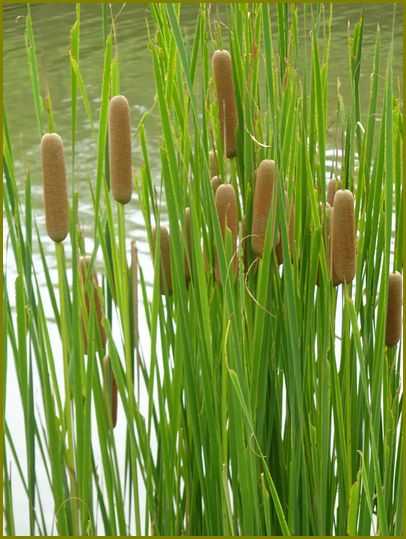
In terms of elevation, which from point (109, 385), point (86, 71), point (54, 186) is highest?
point (54, 186)

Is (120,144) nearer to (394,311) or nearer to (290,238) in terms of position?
(290,238)

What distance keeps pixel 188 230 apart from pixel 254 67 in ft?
0.58

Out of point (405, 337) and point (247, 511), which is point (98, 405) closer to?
point (247, 511)

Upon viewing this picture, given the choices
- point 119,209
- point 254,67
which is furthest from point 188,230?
point 254,67

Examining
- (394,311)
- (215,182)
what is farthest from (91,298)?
(394,311)

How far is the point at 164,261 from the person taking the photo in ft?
2.73

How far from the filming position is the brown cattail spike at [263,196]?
730 millimetres

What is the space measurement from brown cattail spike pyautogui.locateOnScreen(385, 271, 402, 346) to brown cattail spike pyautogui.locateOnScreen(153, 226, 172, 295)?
0.22 metres

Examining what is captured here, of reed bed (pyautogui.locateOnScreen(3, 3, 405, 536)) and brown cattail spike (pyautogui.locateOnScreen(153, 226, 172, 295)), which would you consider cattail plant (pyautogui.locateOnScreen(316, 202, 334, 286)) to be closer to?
reed bed (pyautogui.locateOnScreen(3, 3, 405, 536))

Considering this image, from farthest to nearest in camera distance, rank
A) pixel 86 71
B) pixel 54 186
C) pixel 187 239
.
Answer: pixel 86 71, pixel 187 239, pixel 54 186

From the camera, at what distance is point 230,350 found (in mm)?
736

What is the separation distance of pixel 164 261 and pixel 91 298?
89mm

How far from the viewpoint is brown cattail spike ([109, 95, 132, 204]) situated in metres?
0.73

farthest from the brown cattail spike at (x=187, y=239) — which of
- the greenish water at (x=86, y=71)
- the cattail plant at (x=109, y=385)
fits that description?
the greenish water at (x=86, y=71)
